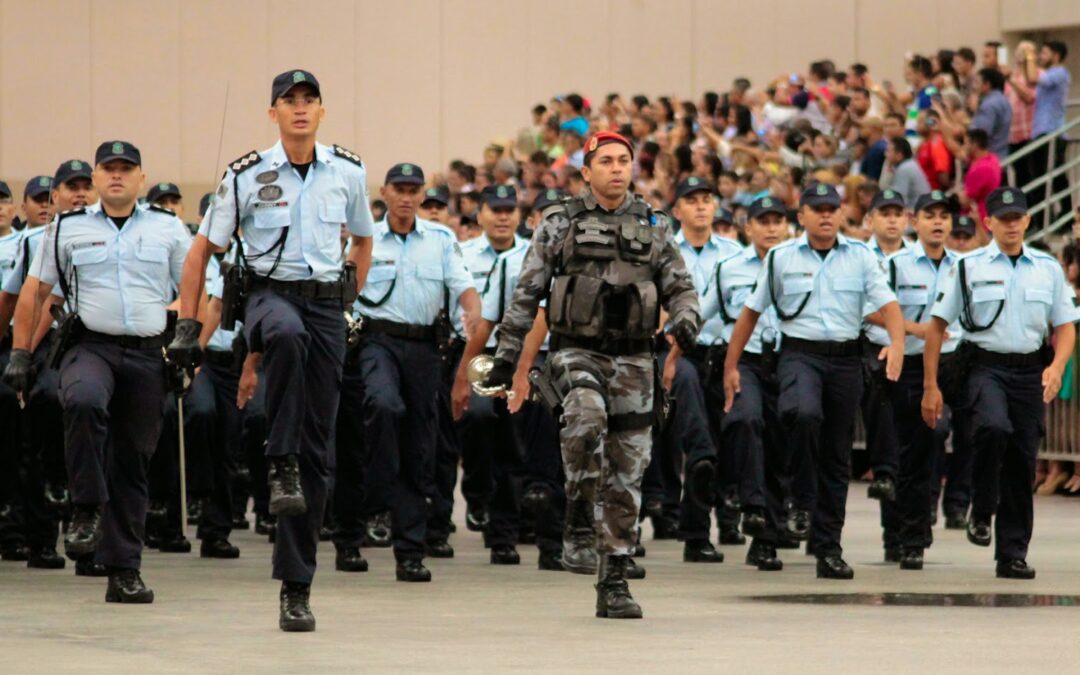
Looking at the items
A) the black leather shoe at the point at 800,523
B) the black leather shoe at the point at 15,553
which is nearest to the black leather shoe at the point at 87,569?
the black leather shoe at the point at 15,553

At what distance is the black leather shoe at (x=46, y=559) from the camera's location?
13266mm

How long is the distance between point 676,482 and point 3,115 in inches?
606

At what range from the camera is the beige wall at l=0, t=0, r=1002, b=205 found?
28828 mm

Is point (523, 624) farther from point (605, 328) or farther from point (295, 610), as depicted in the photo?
point (605, 328)

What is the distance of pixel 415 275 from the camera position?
13.2 m

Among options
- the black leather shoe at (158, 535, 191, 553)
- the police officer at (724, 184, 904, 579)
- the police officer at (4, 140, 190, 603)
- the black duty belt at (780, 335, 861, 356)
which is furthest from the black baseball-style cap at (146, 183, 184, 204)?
the black duty belt at (780, 335, 861, 356)

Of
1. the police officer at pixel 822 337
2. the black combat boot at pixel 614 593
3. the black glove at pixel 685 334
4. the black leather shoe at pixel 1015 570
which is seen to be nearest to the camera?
the black glove at pixel 685 334

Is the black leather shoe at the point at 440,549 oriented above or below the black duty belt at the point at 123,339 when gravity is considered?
below

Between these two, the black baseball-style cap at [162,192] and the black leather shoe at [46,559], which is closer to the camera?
the black leather shoe at [46,559]

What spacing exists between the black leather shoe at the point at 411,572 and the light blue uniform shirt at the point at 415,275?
144cm

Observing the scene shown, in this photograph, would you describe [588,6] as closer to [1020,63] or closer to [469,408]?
[1020,63]

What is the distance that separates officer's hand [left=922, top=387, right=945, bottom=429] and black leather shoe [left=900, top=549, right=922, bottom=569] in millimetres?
809

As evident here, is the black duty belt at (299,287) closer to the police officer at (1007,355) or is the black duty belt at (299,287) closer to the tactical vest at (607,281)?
the tactical vest at (607,281)

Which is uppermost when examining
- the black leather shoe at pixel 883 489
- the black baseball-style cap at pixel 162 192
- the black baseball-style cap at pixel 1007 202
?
the black baseball-style cap at pixel 162 192
